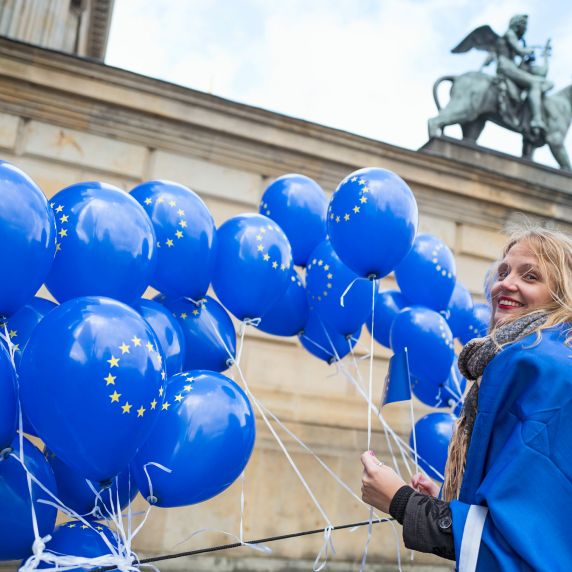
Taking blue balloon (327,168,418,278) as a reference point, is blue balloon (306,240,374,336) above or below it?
below

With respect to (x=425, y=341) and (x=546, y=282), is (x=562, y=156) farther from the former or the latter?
(x=546, y=282)

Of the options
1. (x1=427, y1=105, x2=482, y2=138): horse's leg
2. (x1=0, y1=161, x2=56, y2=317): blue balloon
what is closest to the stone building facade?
(x1=427, y1=105, x2=482, y2=138): horse's leg

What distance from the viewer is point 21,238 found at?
2193 millimetres

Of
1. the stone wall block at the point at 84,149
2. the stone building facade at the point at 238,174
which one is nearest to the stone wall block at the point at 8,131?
the stone building facade at the point at 238,174

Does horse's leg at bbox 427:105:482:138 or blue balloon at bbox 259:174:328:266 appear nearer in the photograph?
blue balloon at bbox 259:174:328:266

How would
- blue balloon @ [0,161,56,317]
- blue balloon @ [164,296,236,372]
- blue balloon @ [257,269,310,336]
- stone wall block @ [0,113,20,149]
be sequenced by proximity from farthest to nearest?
stone wall block @ [0,113,20,149]
blue balloon @ [257,269,310,336]
blue balloon @ [164,296,236,372]
blue balloon @ [0,161,56,317]

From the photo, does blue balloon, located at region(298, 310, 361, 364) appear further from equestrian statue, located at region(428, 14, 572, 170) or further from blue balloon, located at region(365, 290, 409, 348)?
equestrian statue, located at region(428, 14, 572, 170)

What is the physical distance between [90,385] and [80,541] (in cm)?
74

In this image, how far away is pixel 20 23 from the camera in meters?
8.18

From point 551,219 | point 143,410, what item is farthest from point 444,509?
point 551,219

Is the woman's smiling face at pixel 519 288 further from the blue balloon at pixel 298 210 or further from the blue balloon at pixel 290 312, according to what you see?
the blue balloon at pixel 298 210

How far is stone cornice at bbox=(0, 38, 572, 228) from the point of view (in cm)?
585

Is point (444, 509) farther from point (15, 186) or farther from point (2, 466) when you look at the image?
point (15, 186)

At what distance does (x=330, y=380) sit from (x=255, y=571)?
1.89 m
